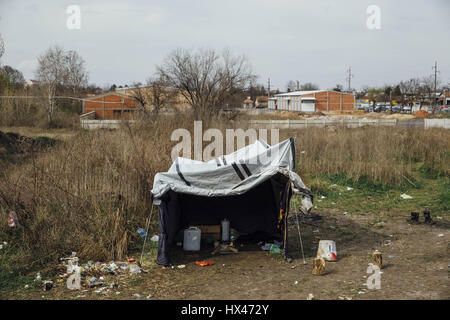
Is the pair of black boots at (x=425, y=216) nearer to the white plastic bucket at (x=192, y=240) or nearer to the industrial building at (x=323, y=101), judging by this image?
the white plastic bucket at (x=192, y=240)

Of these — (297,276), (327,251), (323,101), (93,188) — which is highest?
(323,101)

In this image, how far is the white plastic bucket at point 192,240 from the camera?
8078 mm

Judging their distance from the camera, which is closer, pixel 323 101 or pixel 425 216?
pixel 425 216

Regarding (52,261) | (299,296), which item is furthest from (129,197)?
(299,296)

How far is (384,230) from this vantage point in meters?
9.62

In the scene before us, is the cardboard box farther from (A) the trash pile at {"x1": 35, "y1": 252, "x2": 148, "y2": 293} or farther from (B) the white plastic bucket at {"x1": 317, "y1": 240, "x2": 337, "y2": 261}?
(B) the white plastic bucket at {"x1": 317, "y1": 240, "x2": 337, "y2": 261}

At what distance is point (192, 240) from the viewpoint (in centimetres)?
809

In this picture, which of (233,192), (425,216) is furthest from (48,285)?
(425,216)

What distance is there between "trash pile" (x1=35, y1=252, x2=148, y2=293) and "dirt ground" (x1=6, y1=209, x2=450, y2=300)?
0.35ft

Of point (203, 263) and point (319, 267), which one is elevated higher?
point (319, 267)

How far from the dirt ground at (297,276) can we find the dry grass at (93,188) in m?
1.07

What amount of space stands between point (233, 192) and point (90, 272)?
8.87 feet

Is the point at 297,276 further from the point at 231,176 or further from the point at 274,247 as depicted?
the point at 231,176

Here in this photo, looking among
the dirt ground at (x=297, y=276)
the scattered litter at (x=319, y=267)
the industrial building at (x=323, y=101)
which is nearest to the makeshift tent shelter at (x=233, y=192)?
the dirt ground at (x=297, y=276)
